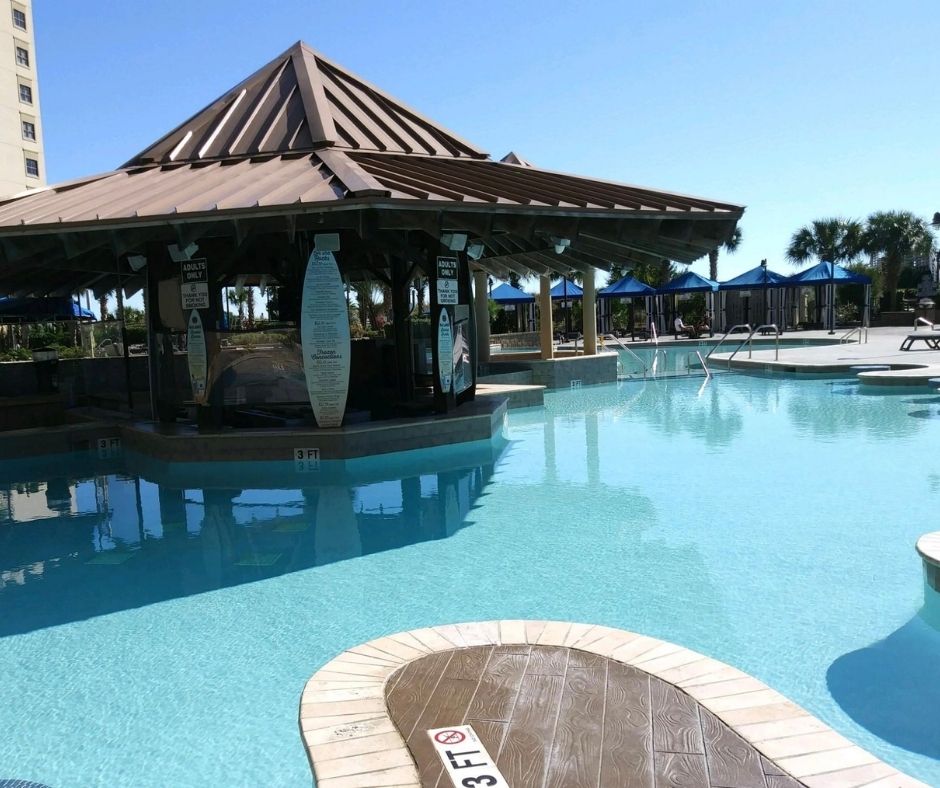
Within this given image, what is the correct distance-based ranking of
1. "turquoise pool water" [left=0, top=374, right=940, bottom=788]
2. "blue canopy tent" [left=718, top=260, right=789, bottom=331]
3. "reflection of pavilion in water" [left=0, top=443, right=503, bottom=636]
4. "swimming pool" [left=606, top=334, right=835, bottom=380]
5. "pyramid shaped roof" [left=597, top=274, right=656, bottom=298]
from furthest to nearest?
"pyramid shaped roof" [left=597, top=274, right=656, bottom=298], "blue canopy tent" [left=718, top=260, right=789, bottom=331], "swimming pool" [left=606, top=334, right=835, bottom=380], "reflection of pavilion in water" [left=0, top=443, right=503, bottom=636], "turquoise pool water" [left=0, top=374, right=940, bottom=788]

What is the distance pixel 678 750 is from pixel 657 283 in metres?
51.4

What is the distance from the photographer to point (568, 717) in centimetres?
290

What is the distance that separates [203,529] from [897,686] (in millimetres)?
6231

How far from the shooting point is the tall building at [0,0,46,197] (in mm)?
52750

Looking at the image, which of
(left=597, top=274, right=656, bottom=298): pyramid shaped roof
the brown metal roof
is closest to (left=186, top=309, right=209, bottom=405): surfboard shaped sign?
the brown metal roof

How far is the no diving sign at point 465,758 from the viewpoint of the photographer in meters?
2.54

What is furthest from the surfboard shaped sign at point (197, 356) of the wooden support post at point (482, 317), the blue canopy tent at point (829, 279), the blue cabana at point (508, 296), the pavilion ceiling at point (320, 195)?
the blue canopy tent at point (829, 279)

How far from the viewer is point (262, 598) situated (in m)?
5.81

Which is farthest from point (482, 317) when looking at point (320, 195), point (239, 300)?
point (320, 195)

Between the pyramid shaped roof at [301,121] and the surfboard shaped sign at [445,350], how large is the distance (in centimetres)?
284

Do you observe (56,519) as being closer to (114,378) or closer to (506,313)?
(114,378)

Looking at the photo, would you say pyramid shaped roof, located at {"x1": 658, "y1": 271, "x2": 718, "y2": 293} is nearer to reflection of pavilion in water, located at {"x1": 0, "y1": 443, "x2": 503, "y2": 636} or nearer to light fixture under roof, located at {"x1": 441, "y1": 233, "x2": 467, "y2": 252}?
light fixture under roof, located at {"x1": 441, "y1": 233, "x2": 467, "y2": 252}

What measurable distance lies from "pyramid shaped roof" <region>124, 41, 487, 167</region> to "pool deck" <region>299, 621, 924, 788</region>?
389 inches

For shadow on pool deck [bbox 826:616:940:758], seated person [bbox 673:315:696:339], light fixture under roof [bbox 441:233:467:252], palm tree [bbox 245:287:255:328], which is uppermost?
light fixture under roof [bbox 441:233:467:252]
